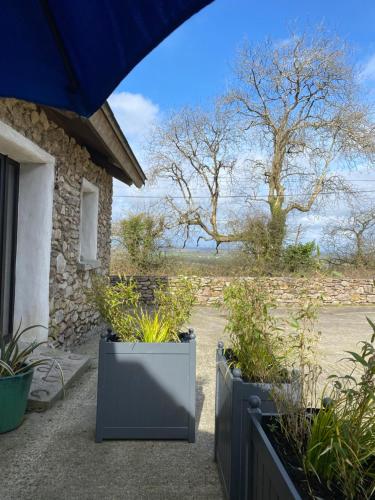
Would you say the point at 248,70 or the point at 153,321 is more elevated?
the point at 248,70

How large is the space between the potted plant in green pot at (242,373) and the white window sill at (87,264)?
3212 millimetres

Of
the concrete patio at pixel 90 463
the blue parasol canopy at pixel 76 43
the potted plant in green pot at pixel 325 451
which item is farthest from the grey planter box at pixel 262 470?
the blue parasol canopy at pixel 76 43

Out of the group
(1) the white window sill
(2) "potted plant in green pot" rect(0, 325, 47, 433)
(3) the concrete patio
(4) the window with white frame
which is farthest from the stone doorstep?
(4) the window with white frame

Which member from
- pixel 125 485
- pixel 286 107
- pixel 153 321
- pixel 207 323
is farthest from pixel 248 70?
pixel 125 485

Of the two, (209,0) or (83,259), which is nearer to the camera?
(209,0)

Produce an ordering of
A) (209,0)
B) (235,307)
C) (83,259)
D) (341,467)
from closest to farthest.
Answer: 1. (209,0)
2. (341,467)
3. (235,307)
4. (83,259)

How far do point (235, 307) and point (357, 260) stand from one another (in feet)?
40.3

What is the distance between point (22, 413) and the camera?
2674 millimetres

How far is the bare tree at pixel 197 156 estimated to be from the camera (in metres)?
15.7

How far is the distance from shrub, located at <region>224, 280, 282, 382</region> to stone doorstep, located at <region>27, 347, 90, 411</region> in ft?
5.20

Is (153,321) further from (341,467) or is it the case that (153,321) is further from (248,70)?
(248,70)

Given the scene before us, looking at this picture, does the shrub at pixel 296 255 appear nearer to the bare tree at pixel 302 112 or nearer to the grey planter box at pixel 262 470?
the bare tree at pixel 302 112

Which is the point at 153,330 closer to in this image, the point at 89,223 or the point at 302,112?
the point at 89,223

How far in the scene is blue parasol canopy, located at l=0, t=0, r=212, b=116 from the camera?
1.11m
